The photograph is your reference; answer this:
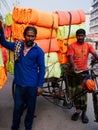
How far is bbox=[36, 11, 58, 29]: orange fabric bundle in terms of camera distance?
209 inches

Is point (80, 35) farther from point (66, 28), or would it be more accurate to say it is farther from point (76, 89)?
point (76, 89)

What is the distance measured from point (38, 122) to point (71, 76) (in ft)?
3.55

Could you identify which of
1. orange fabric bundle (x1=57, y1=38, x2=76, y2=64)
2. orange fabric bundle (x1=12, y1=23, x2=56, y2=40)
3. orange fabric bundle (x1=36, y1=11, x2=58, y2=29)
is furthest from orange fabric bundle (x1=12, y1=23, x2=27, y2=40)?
orange fabric bundle (x1=57, y1=38, x2=76, y2=64)

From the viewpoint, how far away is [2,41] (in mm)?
4734

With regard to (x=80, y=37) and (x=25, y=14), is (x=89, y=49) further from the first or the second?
(x=25, y=14)

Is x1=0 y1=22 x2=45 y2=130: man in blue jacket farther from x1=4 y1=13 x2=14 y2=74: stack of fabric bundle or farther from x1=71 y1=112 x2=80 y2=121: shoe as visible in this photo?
x1=71 y1=112 x2=80 y2=121: shoe

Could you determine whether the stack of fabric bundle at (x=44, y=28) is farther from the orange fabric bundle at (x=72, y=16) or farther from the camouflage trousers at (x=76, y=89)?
the camouflage trousers at (x=76, y=89)

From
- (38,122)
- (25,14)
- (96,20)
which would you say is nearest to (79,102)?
(38,122)

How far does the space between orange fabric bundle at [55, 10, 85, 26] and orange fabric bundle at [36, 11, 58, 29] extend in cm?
16

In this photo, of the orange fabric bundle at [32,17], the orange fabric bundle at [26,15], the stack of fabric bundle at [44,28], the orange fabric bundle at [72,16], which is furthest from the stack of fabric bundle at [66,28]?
the orange fabric bundle at [26,15]

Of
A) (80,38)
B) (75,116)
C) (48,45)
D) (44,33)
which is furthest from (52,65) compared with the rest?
(75,116)

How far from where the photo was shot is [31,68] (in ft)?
15.2

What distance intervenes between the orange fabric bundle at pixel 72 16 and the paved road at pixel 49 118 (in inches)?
68.9

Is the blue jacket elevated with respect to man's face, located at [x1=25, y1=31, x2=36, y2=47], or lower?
lower
